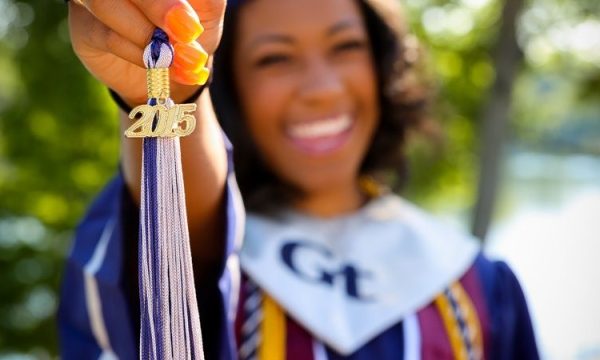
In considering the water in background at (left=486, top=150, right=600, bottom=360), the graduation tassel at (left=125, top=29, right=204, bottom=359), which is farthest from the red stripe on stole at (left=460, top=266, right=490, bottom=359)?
the water in background at (left=486, top=150, right=600, bottom=360)

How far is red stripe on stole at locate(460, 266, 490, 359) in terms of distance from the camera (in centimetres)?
130

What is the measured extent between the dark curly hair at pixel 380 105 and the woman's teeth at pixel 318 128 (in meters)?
0.08

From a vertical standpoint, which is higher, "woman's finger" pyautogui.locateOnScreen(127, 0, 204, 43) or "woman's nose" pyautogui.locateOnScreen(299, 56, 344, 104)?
"woman's finger" pyautogui.locateOnScreen(127, 0, 204, 43)

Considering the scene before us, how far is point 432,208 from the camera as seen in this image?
4.72 metres

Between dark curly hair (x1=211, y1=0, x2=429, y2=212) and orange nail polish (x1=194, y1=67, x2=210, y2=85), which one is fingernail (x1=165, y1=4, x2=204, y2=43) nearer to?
orange nail polish (x1=194, y1=67, x2=210, y2=85)

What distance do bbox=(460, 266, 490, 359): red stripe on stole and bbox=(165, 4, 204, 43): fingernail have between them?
2.48 feet

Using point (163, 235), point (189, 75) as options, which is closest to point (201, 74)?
point (189, 75)

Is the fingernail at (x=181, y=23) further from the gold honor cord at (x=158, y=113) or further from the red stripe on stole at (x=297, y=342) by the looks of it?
the red stripe on stole at (x=297, y=342)

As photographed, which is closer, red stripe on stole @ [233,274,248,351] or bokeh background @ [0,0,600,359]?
red stripe on stole @ [233,274,248,351]

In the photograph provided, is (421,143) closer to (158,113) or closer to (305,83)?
(305,83)

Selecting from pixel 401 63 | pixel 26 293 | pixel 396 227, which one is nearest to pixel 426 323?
pixel 396 227

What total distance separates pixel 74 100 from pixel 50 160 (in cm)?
26

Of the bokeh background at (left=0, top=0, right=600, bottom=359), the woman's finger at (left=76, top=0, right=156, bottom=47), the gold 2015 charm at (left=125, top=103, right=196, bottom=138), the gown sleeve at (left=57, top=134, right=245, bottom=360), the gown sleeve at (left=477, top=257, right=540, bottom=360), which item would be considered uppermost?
the woman's finger at (left=76, top=0, right=156, bottom=47)

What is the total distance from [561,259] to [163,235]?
440 centimetres
